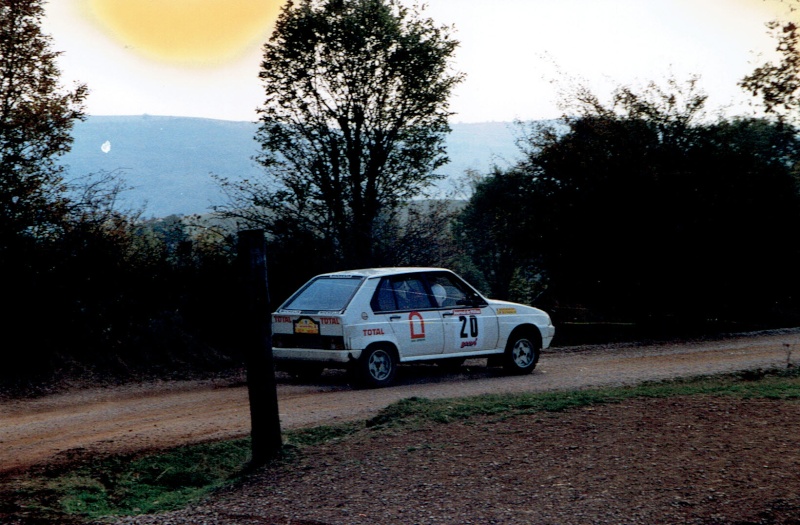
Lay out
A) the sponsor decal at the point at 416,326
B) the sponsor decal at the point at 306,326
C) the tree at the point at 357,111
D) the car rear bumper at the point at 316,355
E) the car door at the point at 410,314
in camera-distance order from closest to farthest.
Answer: the car rear bumper at the point at 316,355
the sponsor decal at the point at 306,326
the car door at the point at 410,314
the sponsor decal at the point at 416,326
the tree at the point at 357,111

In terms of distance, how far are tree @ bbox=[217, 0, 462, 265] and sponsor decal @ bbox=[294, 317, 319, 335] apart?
8.24 metres

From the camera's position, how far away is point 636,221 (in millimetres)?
25062

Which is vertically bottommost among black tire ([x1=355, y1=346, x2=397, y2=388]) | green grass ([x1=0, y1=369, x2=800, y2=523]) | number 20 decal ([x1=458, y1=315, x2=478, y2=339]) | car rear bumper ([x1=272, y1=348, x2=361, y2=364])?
green grass ([x1=0, y1=369, x2=800, y2=523])

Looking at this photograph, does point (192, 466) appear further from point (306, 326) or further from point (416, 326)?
point (416, 326)

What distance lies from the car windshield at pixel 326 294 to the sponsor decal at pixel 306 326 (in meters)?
0.26

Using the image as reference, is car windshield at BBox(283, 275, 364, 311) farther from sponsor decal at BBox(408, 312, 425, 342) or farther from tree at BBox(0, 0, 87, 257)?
tree at BBox(0, 0, 87, 257)

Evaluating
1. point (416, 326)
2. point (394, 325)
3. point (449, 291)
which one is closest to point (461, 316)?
point (449, 291)

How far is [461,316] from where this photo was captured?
49.7 feet

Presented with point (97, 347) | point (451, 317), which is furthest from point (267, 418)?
point (97, 347)

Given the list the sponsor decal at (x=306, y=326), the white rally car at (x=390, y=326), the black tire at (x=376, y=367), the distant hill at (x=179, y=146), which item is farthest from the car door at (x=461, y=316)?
the distant hill at (x=179, y=146)

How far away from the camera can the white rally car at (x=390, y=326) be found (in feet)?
45.8

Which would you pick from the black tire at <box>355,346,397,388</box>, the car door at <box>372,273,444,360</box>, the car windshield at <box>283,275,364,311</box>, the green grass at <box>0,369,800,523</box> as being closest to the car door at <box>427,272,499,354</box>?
the car door at <box>372,273,444,360</box>

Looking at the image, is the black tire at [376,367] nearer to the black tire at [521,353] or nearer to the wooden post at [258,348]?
the black tire at [521,353]

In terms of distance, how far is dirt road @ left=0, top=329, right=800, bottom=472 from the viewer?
1029 centimetres
